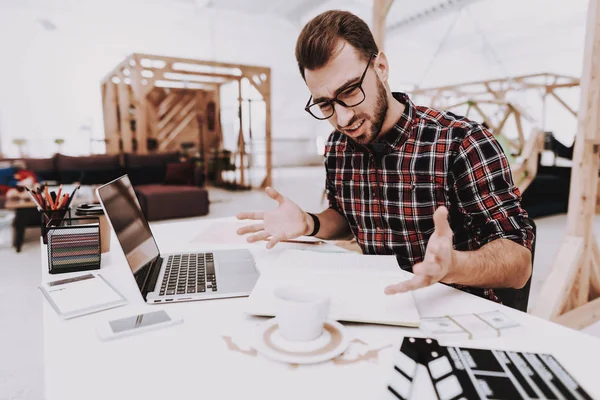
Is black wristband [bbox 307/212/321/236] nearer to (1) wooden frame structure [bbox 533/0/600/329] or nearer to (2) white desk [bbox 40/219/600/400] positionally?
(2) white desk [bbox 40/219/600/400]

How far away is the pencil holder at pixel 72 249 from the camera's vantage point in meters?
1.11

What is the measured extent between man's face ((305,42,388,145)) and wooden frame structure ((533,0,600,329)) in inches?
61.3

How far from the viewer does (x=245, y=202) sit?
265 inches

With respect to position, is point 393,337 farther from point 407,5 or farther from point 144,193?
point 407,5

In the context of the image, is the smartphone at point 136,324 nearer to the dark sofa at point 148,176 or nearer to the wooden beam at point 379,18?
the wooden beam at point 379,18

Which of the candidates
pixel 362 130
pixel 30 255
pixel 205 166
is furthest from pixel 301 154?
pixel 362 130

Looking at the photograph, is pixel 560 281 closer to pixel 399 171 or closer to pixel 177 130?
pixel 399 171

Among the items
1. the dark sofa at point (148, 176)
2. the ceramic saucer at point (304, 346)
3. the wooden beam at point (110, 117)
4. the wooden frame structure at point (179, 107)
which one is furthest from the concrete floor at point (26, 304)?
the wooden beam at point (110, 117)

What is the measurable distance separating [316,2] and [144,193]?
20.9 ft

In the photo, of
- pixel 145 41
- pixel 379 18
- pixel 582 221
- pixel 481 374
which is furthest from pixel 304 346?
pixel 145 41

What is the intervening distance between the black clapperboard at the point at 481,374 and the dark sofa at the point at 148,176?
488cm

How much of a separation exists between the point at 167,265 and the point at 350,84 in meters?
0.70

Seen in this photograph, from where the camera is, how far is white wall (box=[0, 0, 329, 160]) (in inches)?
324

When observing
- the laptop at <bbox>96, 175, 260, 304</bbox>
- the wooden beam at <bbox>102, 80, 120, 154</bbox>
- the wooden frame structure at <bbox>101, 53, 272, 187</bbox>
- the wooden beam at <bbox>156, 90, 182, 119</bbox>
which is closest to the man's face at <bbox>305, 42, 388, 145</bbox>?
the laptop at <bbox>96, 175, 260, 304</bbox>
